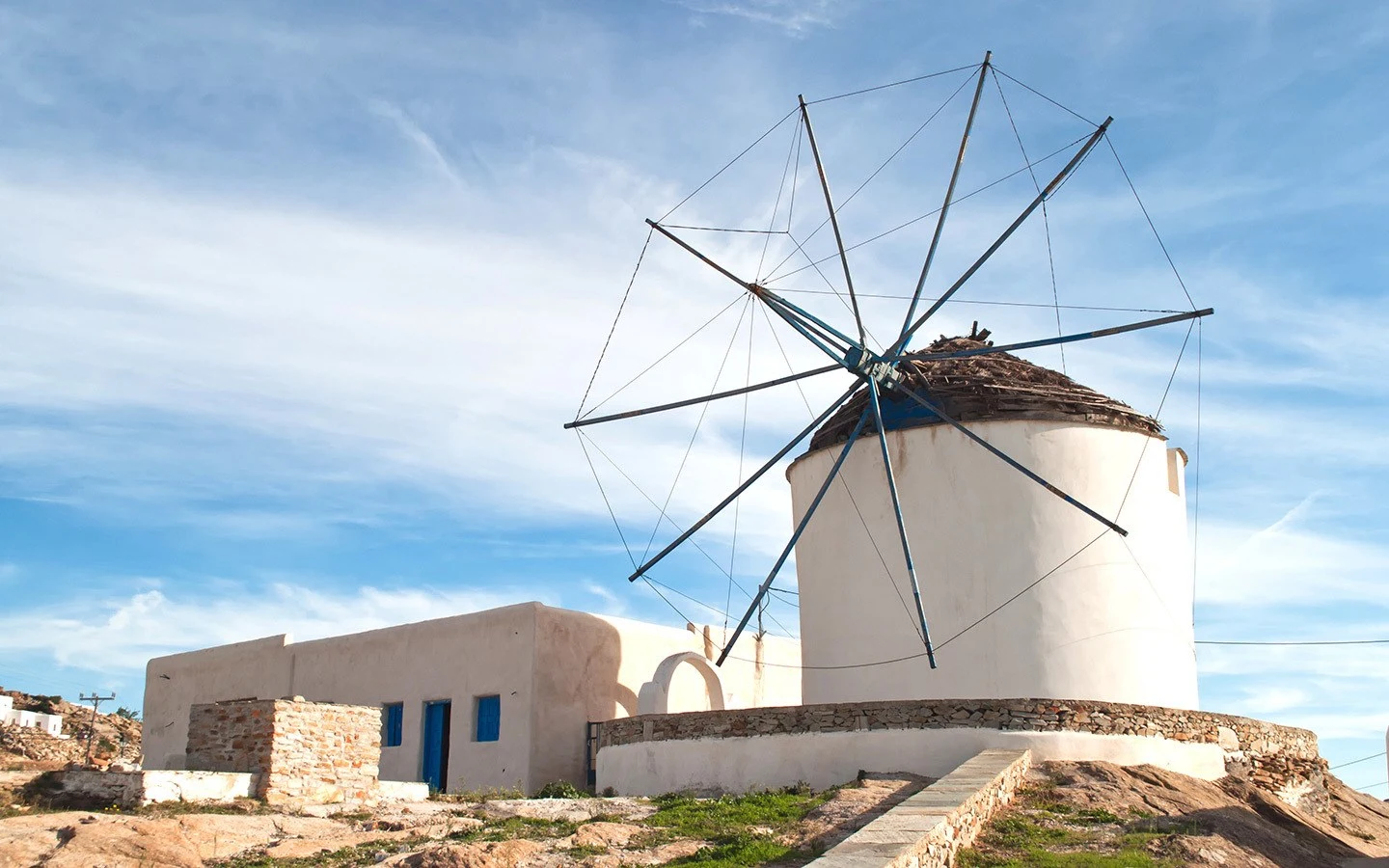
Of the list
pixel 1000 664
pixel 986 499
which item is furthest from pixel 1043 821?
pixel 986 499

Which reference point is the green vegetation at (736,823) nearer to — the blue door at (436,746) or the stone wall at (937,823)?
the stone wall at (937,823)

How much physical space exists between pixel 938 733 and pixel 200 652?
16.6 meters

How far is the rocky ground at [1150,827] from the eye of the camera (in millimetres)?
10477

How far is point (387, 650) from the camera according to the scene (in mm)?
Result: 21438

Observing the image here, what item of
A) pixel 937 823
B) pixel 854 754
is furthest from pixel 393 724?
pixel 937 823

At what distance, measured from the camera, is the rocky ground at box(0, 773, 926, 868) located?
31.7 feet

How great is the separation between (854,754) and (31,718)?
26370 mm

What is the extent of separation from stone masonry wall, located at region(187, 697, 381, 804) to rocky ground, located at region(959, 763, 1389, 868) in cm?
704

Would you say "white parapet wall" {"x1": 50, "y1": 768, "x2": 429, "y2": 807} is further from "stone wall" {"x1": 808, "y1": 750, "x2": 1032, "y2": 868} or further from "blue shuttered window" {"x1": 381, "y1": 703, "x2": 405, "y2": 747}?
"blue shuttered window" {"x1": 381, "y1": 703, "x2": 405, "y2": 747}

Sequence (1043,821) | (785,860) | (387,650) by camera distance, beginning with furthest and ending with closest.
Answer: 1. (387,650)
2. (1043,821)
3. (785,860)

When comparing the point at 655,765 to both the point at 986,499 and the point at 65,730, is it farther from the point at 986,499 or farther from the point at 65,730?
the point at 65,730

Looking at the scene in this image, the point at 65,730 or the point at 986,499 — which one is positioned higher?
the point at 986,499

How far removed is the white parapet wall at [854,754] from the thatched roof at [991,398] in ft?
15.4

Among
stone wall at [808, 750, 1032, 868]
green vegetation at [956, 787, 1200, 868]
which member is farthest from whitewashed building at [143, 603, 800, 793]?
green vegetation at [956, 787, 1200, 868]
